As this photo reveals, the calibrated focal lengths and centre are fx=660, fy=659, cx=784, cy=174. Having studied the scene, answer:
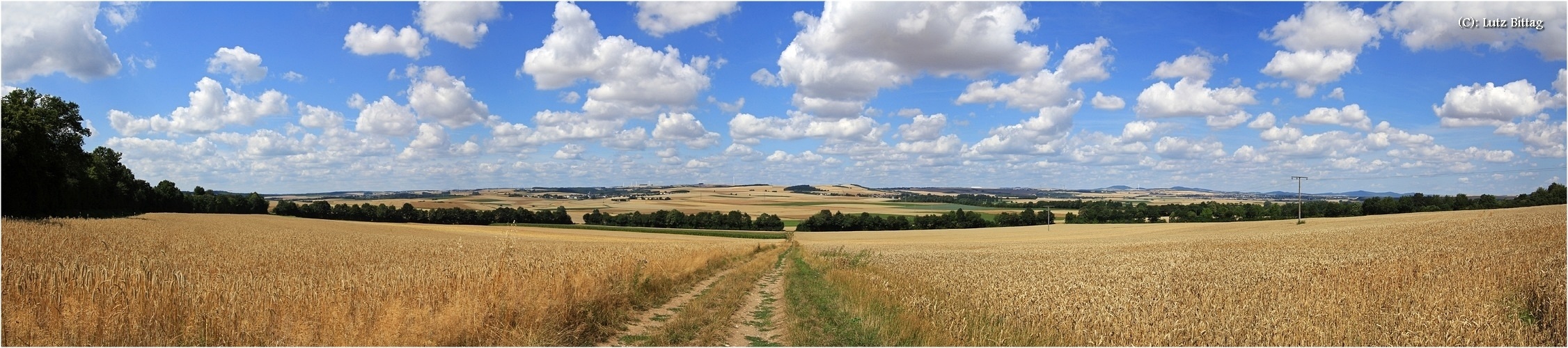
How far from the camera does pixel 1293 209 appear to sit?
9869 cm

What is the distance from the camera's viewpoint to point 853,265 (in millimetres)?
21812

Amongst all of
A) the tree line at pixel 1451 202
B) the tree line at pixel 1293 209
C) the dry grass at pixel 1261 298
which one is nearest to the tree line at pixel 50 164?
the dry grass at pixel 1261 298

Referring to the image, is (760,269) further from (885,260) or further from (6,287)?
(6,287)

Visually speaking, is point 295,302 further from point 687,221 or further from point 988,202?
point 988,202

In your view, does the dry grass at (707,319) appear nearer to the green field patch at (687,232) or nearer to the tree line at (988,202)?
the green field patch at (687,232)

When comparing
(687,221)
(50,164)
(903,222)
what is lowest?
(687,221)

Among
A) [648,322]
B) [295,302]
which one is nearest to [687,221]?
[648,322]

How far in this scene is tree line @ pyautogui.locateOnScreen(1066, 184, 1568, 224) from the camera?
83562mm

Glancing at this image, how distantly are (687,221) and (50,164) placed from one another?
69097 mm

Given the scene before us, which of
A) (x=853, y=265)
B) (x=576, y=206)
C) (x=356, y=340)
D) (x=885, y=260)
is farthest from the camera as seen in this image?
(x=576, y=206)

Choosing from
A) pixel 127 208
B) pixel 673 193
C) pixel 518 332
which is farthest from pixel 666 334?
pixel 673 193

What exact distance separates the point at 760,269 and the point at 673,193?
500ft

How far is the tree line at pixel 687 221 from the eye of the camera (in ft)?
327

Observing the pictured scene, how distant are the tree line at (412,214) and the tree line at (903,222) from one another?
1487 inches
